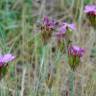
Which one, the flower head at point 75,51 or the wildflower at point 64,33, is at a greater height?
the wildflower at point 64,33

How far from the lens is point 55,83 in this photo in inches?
53.2

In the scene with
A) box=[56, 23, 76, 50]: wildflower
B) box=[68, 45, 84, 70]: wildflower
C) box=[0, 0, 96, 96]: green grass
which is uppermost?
box=[56, 23, 76, 50]: wildflower

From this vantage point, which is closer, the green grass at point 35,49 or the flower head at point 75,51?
the flower head at point 75,51

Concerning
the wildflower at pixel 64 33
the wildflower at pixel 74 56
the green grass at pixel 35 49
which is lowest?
the green grass at pixel 35 49

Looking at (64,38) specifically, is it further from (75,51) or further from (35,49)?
(35,49)

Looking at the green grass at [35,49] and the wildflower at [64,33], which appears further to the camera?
the green grass at [35,49]

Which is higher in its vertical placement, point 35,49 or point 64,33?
point 64,33

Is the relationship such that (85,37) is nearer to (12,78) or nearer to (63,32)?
(12,78)

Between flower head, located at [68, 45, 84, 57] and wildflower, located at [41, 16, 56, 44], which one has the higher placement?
wildflower, located at [41, 16, 56, 44]

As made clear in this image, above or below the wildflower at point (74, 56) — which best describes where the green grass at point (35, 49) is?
below

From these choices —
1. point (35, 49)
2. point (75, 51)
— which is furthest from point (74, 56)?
point (35, 49)

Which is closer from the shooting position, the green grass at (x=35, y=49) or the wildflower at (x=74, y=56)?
the wildflower at (x=74, y=56)

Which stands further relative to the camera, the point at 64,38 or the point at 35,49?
the point at 35,49

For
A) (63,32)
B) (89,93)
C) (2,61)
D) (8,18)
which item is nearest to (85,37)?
(8,18)
